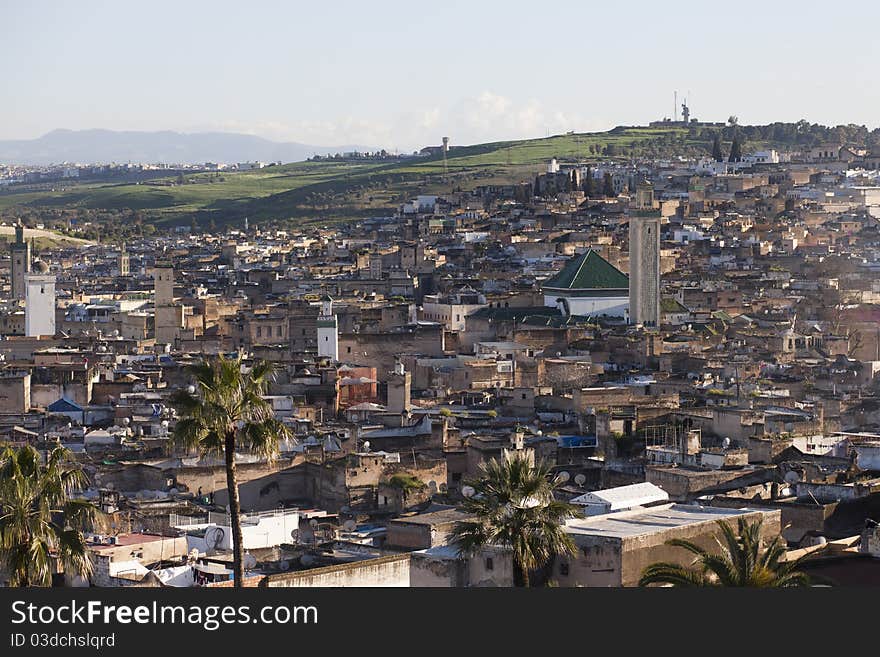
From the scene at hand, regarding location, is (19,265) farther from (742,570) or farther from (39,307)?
(742,570)

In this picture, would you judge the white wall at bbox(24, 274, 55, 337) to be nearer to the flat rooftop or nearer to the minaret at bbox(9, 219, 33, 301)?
the minaret at bbox(9, 219, 33, 301)

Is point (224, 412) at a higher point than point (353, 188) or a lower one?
lower

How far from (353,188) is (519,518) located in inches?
4652

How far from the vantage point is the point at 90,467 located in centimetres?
2931

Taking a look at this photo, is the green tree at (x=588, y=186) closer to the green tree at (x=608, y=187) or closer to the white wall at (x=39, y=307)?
the green tree at (x=608, y=187)

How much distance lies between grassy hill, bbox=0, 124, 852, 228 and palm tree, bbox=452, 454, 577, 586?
9371cm

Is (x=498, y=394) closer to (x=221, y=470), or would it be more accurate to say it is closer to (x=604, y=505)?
(x=221, y=470)

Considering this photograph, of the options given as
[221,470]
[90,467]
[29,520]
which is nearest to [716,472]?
[221,470]

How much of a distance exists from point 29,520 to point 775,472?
12.8 m

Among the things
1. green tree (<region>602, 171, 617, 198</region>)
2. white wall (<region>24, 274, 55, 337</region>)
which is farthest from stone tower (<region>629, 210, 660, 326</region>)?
green tree (<region>602, 171, 617, 198</region>)

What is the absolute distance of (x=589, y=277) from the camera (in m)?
57.0

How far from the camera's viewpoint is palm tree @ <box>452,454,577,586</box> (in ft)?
57.7

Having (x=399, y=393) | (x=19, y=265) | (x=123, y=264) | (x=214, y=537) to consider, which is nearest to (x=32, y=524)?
(x=214, y=537)

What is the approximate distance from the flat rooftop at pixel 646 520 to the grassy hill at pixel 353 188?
296 feet
